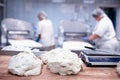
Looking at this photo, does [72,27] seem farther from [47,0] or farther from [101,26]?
[101,26]

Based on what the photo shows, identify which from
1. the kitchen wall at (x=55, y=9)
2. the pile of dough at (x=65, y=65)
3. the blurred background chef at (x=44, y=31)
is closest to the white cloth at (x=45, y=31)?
the blurred background chef at (x=44, y=31)

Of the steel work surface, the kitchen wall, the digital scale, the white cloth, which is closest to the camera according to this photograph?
the steel work surface

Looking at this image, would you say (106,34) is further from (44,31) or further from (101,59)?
(101,59)

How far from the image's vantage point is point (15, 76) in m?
0.89

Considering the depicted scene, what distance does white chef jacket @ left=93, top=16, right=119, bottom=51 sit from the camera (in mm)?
2822

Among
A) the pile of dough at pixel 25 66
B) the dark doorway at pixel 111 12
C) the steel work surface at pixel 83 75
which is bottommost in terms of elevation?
the steel work surface at pixel 83 75

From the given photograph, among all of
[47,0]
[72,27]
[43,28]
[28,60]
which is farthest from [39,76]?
[47,0]

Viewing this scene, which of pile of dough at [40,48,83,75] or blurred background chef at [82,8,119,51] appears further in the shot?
blurred background chef at [82,8,119,51]

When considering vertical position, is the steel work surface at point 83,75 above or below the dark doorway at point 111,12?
below

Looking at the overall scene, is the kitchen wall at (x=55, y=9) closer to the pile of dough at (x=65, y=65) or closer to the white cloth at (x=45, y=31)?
the white cloth at (x=45, y=31)

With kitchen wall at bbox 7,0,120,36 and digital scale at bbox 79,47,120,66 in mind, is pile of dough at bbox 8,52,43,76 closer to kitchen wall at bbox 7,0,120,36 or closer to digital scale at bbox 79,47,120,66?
digital scale at bbox 79,47,120,66

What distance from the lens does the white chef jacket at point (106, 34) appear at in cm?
282

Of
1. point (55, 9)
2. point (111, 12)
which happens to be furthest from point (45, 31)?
point (111, 12)

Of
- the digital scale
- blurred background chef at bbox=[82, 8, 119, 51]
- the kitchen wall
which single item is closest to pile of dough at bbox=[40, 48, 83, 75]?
the digital scale
